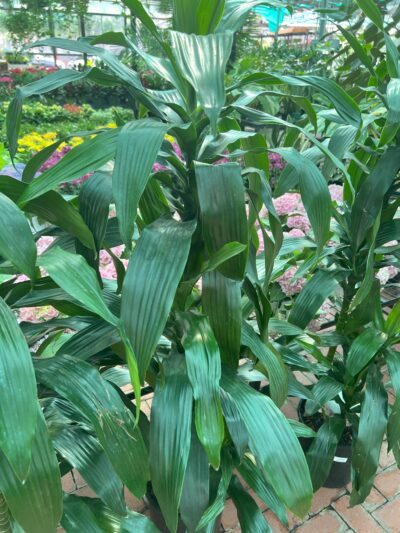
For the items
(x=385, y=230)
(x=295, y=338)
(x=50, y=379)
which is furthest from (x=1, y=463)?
(x=385, y=230)

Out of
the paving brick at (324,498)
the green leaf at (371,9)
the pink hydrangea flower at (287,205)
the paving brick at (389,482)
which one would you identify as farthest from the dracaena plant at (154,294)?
the pink hydrangea flower at (287,205)

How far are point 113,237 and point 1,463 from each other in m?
0.42

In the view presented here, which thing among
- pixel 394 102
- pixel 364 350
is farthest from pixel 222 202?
pixel 364 350

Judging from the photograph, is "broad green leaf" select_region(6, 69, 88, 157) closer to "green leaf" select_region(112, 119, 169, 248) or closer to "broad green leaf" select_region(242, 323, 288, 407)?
"green leaf" select_region(112, 119, 169, 248)

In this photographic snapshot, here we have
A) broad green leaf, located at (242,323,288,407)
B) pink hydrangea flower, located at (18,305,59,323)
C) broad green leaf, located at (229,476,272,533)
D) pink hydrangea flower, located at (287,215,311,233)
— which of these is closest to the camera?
broad green leaf, located at (242,323,288,407)

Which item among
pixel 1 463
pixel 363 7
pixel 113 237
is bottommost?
pixel 1 463

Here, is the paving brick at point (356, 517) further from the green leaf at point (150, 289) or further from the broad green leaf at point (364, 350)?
the green leaf at point (150, 289)

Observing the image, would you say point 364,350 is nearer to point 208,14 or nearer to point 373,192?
point 373,192

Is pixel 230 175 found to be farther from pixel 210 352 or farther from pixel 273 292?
pixel 273 292

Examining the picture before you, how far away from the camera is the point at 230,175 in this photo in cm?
66

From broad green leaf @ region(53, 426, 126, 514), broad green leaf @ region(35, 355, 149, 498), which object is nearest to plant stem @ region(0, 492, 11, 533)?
broad green leaf @ region(53, 426, 126, 514)

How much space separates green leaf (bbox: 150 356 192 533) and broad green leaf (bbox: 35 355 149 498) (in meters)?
0.08

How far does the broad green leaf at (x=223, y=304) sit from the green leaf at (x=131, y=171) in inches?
9.2

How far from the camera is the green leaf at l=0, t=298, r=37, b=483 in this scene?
0.48 metres
